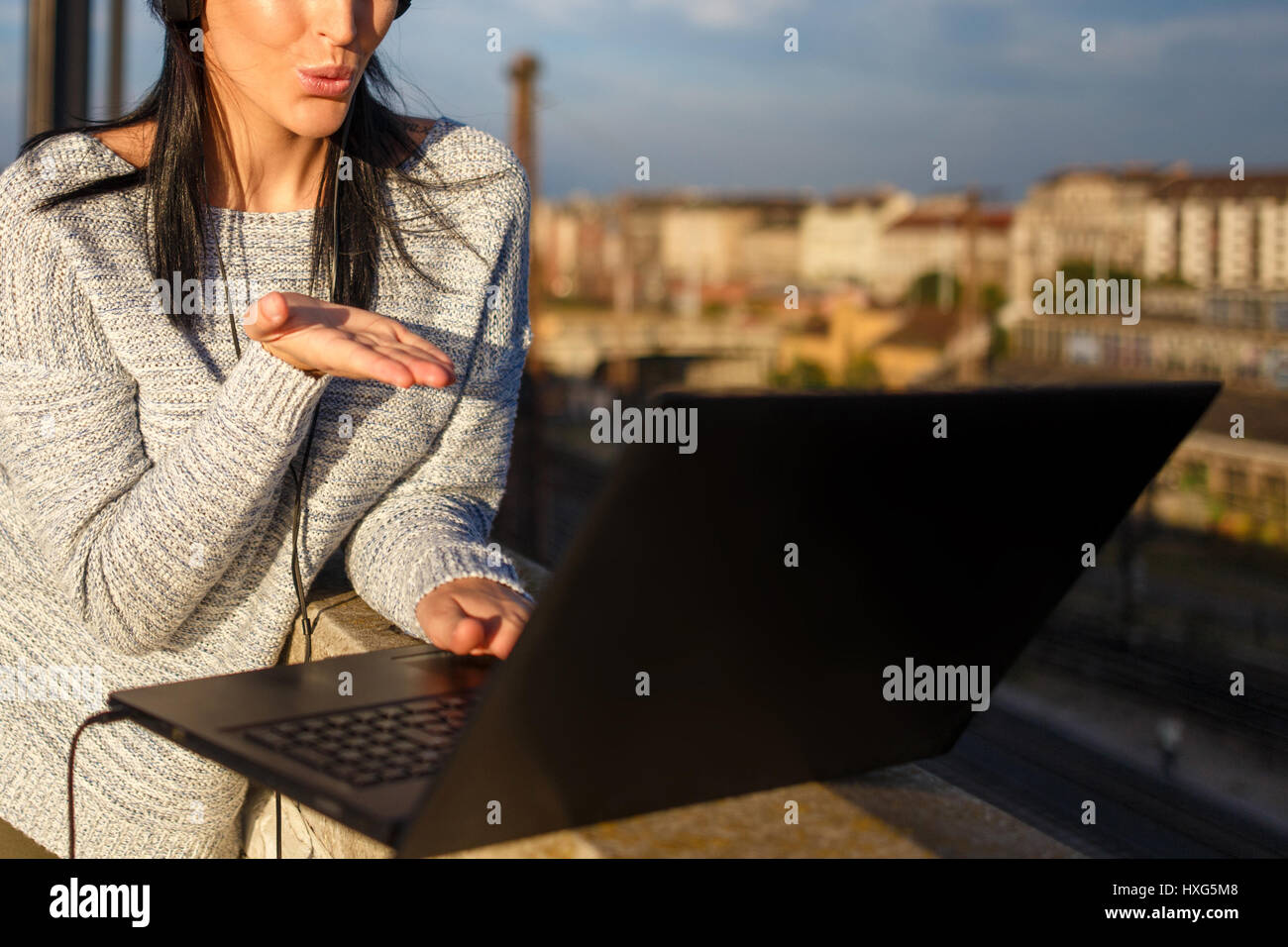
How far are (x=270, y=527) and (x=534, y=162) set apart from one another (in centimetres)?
1235

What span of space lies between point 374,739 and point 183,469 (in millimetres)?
261

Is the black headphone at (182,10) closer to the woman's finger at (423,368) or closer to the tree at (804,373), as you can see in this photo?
the woman's finger at (423,368)

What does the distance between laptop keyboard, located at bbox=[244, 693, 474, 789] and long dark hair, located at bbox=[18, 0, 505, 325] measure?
1.40ft

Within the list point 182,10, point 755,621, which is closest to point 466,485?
point 182,10

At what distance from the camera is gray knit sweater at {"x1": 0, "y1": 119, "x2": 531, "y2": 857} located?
2.86ft

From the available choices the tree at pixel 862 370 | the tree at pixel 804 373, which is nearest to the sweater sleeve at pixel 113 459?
the tree at pixel 804 373

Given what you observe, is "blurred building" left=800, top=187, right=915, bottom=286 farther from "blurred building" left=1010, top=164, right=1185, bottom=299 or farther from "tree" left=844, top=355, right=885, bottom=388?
"tree" left=844, top=355, right=885, bottom=388

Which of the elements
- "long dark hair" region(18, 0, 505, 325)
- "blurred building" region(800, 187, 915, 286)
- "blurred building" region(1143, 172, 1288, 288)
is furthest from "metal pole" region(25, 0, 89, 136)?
"blurred building" region(800, 187, 915, 286)

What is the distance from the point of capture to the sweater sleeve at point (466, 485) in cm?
101

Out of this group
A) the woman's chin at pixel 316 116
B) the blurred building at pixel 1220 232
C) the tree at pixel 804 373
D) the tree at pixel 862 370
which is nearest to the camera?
the woman's chin at pixel 316 116

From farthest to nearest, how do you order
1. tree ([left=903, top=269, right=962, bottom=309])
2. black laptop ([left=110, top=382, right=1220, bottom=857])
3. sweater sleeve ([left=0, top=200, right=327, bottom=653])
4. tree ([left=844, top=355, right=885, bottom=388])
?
tree ([left=903, top=269, right=962, bottom=309]) < tree ([left=844, top=355, right=885, bottom=388]) < sweater sleeve ([left=0, top=200, right=327, bottom=653]) < black laptop ([left=110, top=382, right=1220, bottom=857])

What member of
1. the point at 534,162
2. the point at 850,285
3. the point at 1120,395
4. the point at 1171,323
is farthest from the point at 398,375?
the point at 850,285

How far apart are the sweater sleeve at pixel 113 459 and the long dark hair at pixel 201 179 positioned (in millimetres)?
74
